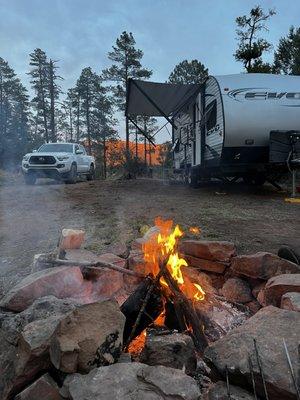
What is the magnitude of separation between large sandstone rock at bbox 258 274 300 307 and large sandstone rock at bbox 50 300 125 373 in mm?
1576

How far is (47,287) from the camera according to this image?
3768 mm

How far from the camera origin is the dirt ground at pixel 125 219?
232 inches

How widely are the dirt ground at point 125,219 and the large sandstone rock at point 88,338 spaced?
1.93 metres

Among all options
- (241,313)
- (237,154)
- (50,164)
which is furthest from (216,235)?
(50,164)

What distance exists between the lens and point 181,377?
8.03 ft

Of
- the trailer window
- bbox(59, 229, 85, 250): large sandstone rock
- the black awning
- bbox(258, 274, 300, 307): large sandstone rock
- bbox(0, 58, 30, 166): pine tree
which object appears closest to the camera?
bbox(258, 274, 300, 307): large sandstone rock

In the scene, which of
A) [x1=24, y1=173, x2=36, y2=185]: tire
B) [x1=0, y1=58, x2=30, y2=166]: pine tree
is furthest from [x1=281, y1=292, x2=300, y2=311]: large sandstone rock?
[x1=0, y1=58, x2=30, y2=166]: pine tree

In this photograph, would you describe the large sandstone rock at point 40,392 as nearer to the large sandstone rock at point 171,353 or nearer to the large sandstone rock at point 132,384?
the large sandstone rock at point 132,384

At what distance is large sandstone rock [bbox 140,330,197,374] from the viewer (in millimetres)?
2910

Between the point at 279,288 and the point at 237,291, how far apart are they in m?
0.72

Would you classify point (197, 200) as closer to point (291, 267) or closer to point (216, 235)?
point (216, 235)

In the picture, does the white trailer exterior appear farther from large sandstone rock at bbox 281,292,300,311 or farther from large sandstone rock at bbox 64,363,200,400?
large sandstone rock at bbox 64,363,200,400

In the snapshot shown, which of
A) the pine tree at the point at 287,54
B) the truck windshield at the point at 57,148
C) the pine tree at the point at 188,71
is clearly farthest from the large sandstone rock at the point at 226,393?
the pine tree at the point at 188,71

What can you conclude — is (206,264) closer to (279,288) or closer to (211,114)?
(279,288)
